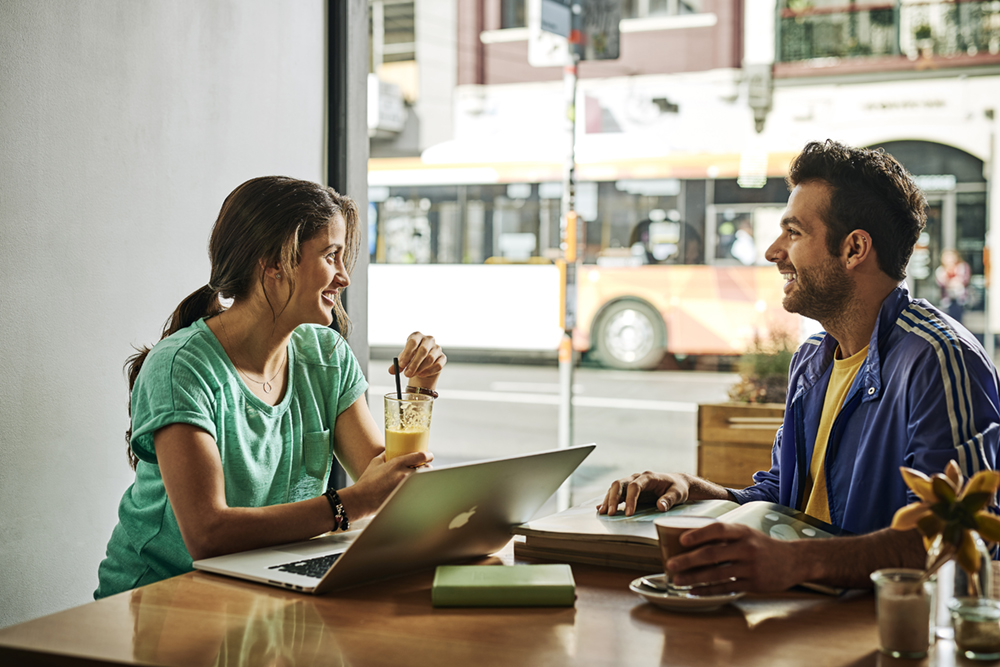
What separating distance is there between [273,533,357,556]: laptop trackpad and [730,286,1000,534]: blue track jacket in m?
0.79

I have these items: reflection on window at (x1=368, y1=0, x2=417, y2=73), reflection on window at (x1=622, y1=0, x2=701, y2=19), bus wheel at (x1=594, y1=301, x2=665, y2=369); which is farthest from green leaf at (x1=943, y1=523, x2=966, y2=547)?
reflection on window at (x1=368, y1=0, x2=417, y2=73)

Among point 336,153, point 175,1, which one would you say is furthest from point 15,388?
point 336,153

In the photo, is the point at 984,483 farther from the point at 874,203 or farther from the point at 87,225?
the point at 87,225

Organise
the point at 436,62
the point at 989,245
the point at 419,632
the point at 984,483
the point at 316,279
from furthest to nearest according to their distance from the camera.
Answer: the point at 436,62
the point at 989,245
the point at 316,279
the point at 419,632
the point at 984,483

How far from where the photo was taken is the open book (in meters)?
1.39

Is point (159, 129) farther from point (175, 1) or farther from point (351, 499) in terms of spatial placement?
point (351, 499)

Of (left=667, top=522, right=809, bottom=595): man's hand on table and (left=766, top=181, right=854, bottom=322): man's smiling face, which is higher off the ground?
(left=766, top=181, right=854, bottom=322): man's smiling face

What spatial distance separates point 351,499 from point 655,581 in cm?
54

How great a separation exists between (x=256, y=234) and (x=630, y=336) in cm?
867

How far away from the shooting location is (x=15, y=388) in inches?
72.8

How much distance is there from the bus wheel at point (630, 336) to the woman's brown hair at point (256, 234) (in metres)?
8.42

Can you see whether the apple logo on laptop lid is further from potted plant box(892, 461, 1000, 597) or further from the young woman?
potted plant box(892, 461, 1000, 597)

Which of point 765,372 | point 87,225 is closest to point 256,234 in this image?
point 87,225

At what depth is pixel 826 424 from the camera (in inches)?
74.9
